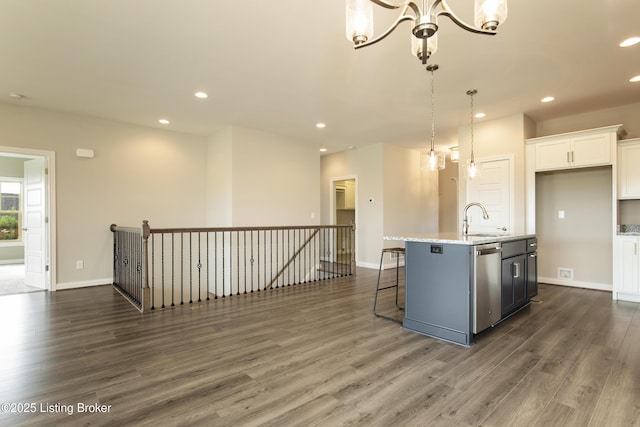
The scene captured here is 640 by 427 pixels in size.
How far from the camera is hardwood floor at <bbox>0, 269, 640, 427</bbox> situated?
187 centimetres

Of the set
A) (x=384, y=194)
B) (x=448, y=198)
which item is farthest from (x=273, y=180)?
(x=448, y=198)

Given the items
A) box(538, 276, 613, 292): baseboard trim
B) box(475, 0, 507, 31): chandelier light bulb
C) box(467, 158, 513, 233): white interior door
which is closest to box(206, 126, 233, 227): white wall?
box(467, 158, 513, 233): white interior door

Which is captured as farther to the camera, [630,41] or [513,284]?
[513,284]

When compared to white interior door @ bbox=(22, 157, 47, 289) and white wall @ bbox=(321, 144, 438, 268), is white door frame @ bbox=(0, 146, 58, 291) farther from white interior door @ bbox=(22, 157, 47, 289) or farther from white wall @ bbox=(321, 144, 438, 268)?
white wall @ bbox=(321, 144, 438, 268)

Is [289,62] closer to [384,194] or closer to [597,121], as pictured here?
[384,194]

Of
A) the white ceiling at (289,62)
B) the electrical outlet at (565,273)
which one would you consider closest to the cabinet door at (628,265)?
the electrical outlet at (565,273)

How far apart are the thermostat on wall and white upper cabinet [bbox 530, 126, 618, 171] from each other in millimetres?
7139

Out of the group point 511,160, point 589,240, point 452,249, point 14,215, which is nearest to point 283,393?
point 452,249

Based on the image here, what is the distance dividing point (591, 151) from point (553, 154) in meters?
0.44

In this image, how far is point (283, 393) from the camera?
6.80 feet

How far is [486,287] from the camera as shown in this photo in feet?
10.0

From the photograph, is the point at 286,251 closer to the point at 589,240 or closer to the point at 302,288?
the point at 302,288

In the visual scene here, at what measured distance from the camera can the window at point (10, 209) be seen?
8039mm

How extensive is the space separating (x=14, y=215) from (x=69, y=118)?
5.21 metres
